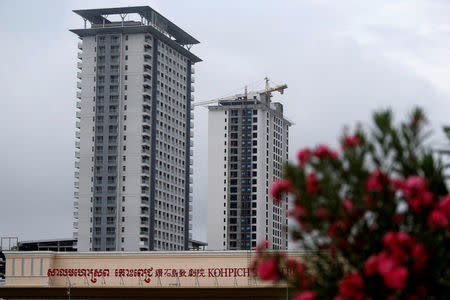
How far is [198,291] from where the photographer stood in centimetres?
7769

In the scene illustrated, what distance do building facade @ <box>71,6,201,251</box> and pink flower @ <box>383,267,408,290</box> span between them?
143734 mm

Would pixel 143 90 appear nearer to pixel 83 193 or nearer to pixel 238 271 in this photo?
pixel 83 193

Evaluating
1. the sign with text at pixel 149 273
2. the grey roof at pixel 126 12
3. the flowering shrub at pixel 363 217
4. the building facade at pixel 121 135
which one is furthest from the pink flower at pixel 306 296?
the grey roof at pixel 126 12

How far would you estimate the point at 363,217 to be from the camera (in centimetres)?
1365

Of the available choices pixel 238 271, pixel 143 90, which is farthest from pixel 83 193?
pixel 238 271

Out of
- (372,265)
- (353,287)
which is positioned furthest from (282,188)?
(372,265)

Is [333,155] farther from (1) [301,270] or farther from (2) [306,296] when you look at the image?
(2) [306,296]

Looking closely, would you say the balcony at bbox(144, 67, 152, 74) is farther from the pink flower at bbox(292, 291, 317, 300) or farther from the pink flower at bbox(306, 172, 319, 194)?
the pink flower at bbox(292, 291, 317, 300)

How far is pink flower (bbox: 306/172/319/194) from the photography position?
13.6 meters

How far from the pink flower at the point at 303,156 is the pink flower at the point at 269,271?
156 cm

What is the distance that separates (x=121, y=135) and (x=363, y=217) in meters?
147

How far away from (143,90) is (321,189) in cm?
14776

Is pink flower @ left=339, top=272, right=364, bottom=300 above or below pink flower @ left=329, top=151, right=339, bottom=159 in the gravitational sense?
below

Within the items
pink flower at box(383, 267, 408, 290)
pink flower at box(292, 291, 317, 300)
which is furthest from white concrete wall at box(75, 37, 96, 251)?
pink flower at box(383, 267, 408, 290)
